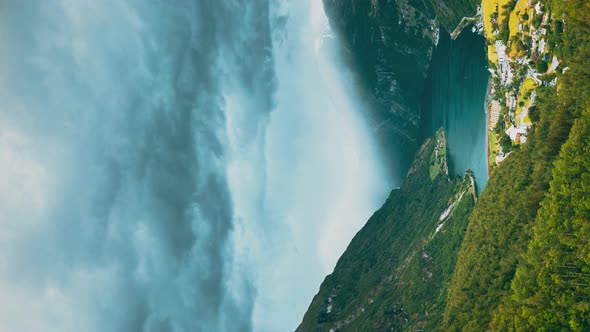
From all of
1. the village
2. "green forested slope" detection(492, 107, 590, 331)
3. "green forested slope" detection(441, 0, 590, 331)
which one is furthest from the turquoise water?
"green forested slope" detection(492, 107, 590, 331)

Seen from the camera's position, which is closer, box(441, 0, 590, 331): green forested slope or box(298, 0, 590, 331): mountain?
box(441, 0, 590, 331): green forested slope

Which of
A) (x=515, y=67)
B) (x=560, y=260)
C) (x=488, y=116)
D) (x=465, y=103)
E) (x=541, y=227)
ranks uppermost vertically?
(x=465, y=103)

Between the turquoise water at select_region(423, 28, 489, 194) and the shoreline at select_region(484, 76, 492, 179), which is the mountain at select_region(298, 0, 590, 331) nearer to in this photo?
the shoreline at select_region(484, 76, 492, 179)

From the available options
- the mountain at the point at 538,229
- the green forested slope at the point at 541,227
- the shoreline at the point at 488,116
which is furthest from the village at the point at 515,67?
the green forested slope at the point at 541,227

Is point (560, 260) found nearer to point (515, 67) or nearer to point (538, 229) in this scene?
point (538, 229)

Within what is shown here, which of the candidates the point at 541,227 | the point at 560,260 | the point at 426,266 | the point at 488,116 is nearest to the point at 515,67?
the point at 488,116

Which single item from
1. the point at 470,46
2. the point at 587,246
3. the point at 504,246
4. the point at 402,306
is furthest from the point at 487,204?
the point at 470,46
